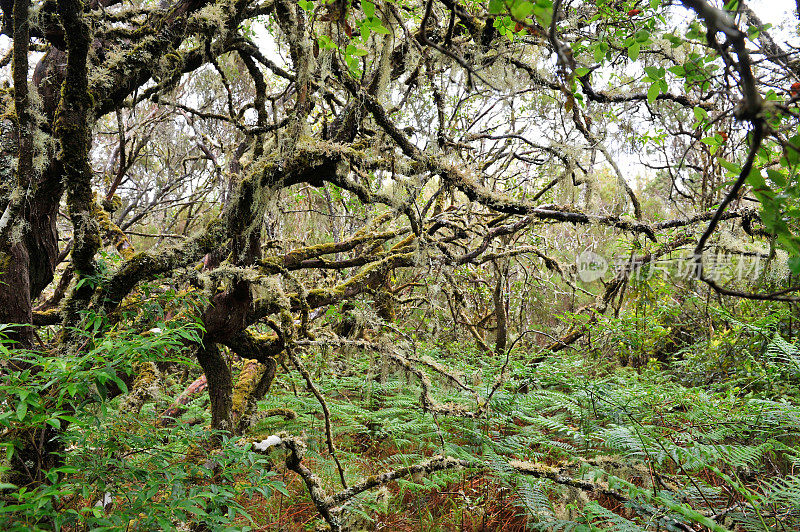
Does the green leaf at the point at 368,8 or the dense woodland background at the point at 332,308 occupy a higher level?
the green leaf at the point at 368,8

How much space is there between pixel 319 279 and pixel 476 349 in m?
2.52

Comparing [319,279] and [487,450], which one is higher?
[319,279]

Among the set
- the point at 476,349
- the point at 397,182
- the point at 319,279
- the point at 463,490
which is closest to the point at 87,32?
the point at 397,182

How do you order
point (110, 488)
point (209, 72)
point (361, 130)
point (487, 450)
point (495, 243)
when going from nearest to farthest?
1. point (110, 488)
2. point (487, 450)
3. point (361, 130)
4. point (495, 243)
5. point (209, 72)

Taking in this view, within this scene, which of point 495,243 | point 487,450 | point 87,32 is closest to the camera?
point 87,32

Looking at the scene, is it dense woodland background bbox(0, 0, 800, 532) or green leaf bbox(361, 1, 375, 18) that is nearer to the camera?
dense woodland background bbox(0, 0, 800, 532)

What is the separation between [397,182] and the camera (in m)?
2.79

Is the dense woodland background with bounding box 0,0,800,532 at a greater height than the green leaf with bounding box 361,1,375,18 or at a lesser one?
lesser

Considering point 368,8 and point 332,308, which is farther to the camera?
point 332,308

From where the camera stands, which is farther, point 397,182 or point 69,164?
point 397,182

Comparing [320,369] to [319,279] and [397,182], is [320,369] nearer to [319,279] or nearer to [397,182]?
[319,279]

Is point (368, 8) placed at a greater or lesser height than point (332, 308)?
greater

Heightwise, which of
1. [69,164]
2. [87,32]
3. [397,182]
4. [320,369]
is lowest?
[320,369]

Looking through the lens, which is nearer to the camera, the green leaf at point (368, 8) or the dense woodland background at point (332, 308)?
the dense woodland background at point (332, 308)
